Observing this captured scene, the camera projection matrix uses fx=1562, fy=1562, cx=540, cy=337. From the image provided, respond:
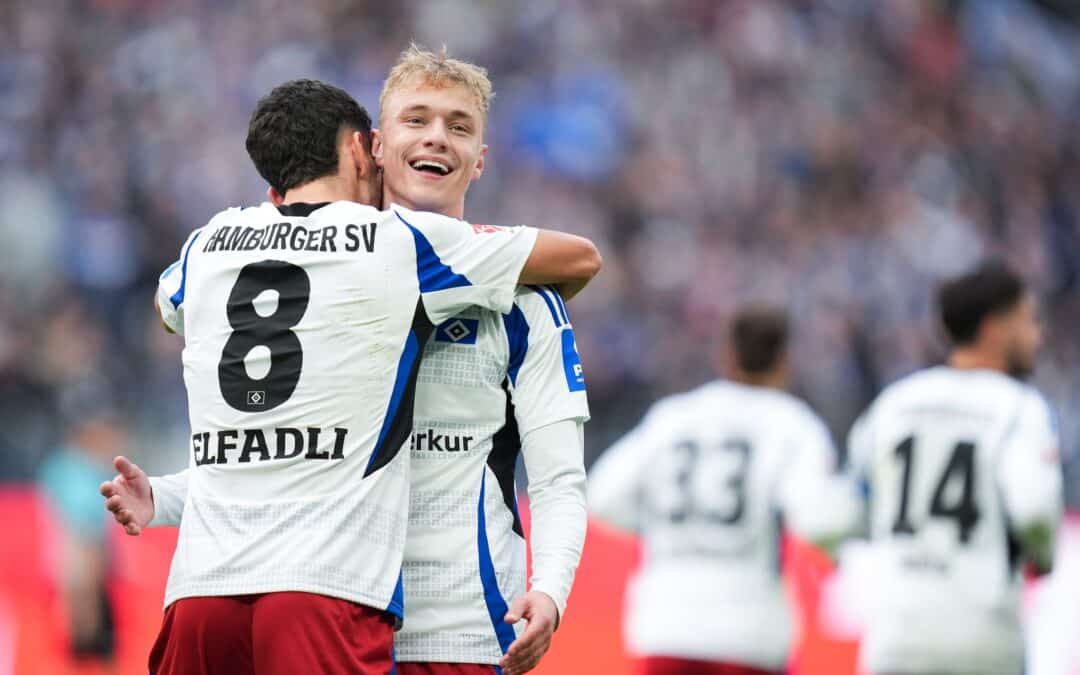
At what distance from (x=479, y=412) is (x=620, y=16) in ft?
42.9

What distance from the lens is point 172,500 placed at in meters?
3.52

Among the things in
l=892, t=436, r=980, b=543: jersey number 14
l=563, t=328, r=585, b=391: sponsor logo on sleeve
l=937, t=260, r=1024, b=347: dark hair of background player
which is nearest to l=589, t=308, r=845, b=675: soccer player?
l=892, t=436, r=980, b=543: jersey number 14

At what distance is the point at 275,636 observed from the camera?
301cm

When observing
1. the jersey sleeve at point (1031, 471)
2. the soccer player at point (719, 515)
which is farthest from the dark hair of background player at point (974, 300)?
the soccer player at point (719, 515)

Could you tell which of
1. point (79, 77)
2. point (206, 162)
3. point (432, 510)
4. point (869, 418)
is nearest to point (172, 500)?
point (432, 510)

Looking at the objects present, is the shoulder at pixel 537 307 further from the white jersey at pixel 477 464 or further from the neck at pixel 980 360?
the neck at pixel 980 360

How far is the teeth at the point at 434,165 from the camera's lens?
358 cm

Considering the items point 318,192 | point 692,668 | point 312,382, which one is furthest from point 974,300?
point 312,382

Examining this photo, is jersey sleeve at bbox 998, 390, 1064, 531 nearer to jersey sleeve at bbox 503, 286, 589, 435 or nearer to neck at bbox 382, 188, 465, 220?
jersey sleeve at bbox 503, 286, 589, 435

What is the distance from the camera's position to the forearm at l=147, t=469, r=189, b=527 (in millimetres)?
3475

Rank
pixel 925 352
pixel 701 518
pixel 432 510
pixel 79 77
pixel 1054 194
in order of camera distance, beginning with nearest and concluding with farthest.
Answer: pixel 432 510 → pixel 701 518 → pixel 925 352 → pixel 79 77 → pixel 1054 194

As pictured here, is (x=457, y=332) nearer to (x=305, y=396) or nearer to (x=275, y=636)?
(x=305, y=396)

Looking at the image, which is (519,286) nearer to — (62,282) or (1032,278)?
(62,282)

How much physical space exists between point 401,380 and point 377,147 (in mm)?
652
